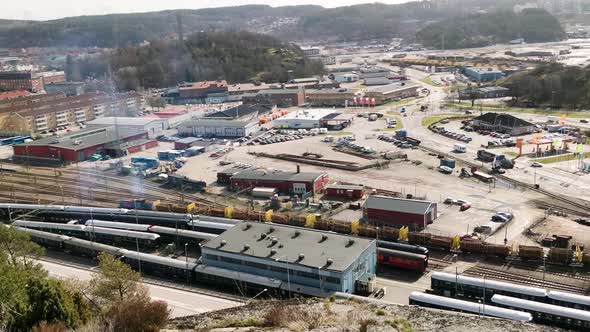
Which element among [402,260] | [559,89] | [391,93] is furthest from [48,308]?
[391,93]

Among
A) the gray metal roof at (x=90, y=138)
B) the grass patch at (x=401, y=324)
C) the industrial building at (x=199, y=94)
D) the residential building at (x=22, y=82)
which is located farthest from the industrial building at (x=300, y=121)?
the residential building at (x=22, y=82)

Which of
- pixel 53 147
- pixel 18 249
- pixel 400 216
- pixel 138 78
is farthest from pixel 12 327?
pixel 138 78

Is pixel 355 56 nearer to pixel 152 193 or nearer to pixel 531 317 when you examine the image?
pixel 152 193

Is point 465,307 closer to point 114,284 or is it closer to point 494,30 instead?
point 114,284

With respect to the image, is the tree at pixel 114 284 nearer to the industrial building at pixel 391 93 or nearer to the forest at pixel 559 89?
the forest at pixel 559 89

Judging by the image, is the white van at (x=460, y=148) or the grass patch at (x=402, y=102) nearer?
the white van at (x=460, y=148)
